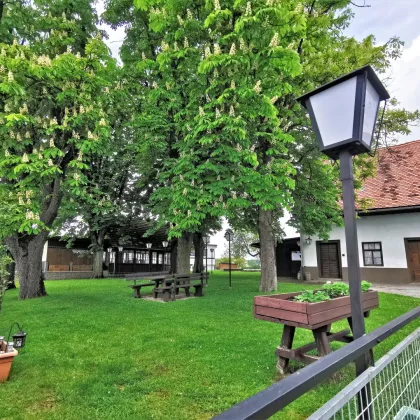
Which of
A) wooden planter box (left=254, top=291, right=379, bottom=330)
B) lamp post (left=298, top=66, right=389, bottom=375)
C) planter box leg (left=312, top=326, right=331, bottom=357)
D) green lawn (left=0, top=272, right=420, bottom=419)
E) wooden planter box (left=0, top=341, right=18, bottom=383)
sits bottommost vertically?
green lawn (left=0, top=272, right=420, bottom=419)

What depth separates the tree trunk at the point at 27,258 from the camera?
37.4 feet

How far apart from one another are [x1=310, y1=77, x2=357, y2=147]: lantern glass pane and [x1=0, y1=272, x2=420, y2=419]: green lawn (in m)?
2.78

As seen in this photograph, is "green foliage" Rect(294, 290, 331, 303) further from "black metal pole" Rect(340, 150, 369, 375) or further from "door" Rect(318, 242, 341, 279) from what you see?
"door" Rect(318, 242, 341, 279)

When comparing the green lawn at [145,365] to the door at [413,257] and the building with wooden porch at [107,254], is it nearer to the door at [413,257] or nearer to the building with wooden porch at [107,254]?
the door at [413,257]

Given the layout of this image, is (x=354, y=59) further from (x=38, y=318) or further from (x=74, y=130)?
(x=38, y=318)

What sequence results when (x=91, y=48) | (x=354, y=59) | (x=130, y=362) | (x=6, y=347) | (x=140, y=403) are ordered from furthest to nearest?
(x=354, y=59) → (x=91, y=48) → (x=130, y=362) → (x=6, y=347) → (x=140, y=403)

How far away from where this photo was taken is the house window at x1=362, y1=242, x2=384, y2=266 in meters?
16.5

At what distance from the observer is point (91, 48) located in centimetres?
891

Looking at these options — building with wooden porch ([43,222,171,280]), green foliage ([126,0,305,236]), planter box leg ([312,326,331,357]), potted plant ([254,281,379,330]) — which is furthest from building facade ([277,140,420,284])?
building with wooden porch ([43,222,171,280])

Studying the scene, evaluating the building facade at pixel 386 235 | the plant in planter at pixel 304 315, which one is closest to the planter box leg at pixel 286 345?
the plant in planter at pixel 304 315

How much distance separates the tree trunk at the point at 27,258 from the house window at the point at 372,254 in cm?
1587

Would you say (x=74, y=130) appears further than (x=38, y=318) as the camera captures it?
Yes

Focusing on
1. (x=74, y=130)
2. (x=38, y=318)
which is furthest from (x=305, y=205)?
(x=38, y=318)

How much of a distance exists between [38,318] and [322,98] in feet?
27.1
